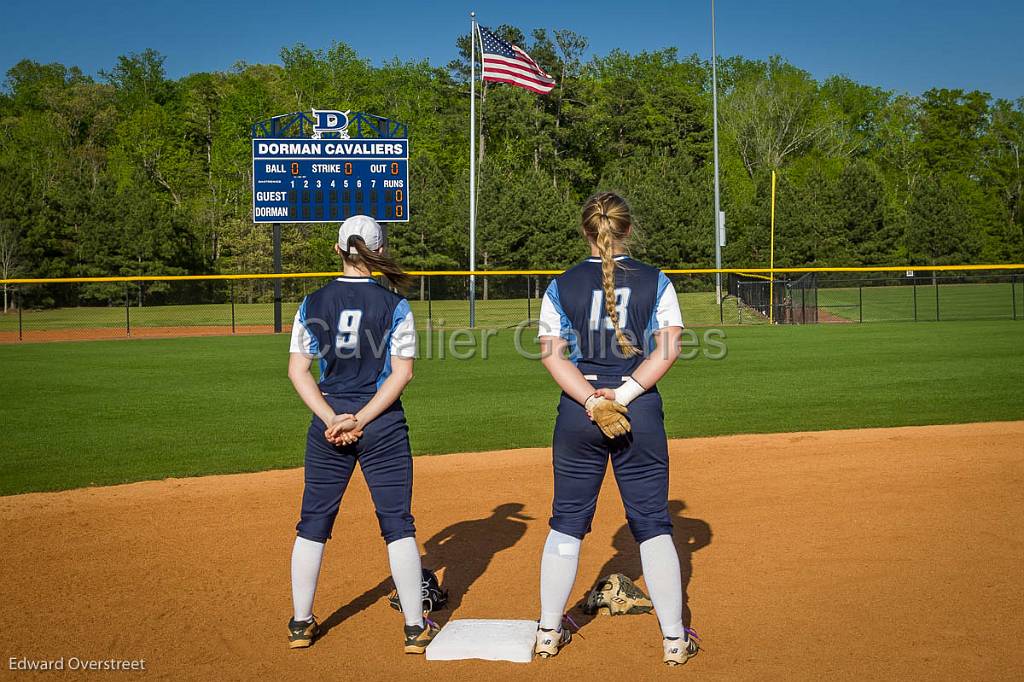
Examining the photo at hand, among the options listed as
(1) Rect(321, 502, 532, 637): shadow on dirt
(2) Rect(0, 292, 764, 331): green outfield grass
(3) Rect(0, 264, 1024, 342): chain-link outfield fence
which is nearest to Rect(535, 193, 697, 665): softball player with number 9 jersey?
(1) Rect(321, 502, 532, 637): shadow on dirt

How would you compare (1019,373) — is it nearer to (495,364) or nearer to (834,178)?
(495,364)

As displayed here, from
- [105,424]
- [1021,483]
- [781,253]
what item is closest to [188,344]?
[105,424]

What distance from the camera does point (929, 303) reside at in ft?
109

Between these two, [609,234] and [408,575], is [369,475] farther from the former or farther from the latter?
[609,234]

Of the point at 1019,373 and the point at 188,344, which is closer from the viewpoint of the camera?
the point at 1019,373

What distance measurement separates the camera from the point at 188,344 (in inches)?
914

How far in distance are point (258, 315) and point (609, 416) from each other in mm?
33653

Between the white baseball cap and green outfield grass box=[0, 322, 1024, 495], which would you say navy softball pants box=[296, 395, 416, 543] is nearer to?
the white baseball cap

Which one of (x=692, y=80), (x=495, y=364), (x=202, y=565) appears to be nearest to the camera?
(x=202, y=565)

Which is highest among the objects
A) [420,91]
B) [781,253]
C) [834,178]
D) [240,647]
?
[420,91]

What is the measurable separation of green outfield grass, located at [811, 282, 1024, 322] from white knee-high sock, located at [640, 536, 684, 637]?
1045 inches

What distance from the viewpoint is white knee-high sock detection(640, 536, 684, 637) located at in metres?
3.82

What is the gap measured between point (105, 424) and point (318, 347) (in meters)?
8.15

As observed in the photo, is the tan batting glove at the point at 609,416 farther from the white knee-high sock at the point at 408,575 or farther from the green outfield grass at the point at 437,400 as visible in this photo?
the green outfield grass at the point at 437,400
